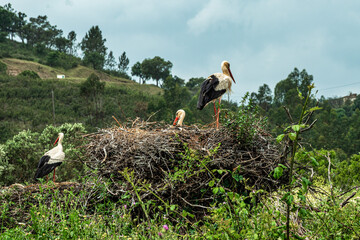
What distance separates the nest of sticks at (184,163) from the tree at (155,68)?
65411mm

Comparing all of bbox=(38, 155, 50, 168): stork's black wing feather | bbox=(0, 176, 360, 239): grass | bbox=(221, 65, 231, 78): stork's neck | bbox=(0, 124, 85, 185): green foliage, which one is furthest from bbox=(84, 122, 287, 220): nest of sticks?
bbox=(0, 124, 85, 185): green foliage

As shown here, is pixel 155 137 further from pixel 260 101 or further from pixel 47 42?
pixel 47 42

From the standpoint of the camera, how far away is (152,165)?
4.17m

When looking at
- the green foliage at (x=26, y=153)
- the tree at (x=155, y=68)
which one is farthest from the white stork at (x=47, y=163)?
the tree at (x=155, y=68)

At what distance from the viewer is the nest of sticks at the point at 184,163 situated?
3.87 meters

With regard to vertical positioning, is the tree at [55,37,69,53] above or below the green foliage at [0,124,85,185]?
above

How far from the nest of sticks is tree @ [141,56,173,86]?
215 ft

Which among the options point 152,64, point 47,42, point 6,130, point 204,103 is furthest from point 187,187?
point 47,42

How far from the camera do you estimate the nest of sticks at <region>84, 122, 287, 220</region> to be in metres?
3.87

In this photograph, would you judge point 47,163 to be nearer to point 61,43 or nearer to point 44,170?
point 44,170

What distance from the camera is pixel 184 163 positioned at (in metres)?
3.82

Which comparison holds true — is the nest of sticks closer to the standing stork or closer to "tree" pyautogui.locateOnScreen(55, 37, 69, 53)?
the standing stork

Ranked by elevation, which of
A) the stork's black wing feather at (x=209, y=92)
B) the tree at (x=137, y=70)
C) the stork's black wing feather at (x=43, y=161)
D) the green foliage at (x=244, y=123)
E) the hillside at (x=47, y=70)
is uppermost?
the tree at (x=137, y=70)

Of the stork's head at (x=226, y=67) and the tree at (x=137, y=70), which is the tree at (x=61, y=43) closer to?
the tree at (x=137, y=70)
